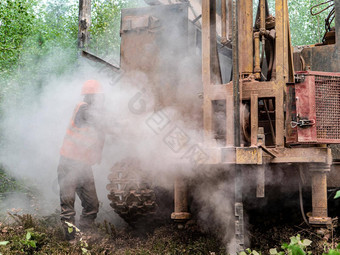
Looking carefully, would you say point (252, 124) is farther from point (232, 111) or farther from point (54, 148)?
point (54, 148)

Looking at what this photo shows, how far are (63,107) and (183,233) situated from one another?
3.70m

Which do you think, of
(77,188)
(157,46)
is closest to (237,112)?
(157,46)

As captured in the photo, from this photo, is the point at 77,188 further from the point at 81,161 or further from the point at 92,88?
the point at 92,88

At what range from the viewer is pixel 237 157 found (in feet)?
13.9

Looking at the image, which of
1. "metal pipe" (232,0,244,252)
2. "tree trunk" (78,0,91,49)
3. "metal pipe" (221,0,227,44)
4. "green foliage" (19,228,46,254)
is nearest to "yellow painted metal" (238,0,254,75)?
"metal pipe" (232,0,244,252)

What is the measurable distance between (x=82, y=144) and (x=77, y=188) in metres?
0.52

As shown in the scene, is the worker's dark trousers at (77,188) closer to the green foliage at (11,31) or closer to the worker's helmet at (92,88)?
the worker's helmet at (92,88)

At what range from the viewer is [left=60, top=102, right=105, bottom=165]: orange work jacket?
5.56 meters

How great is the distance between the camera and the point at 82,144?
5.57 meters

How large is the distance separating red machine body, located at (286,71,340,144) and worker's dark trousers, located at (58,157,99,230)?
236 cm

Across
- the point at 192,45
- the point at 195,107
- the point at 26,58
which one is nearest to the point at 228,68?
the point at 192,45

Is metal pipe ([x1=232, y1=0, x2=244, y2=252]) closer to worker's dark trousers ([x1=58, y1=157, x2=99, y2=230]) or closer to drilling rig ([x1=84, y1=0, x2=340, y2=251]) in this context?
drilling rig ([x1=84, y1=0, x2=340, y2=251])

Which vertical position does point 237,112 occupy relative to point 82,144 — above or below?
above

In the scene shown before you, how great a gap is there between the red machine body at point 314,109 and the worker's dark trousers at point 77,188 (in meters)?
2.36
